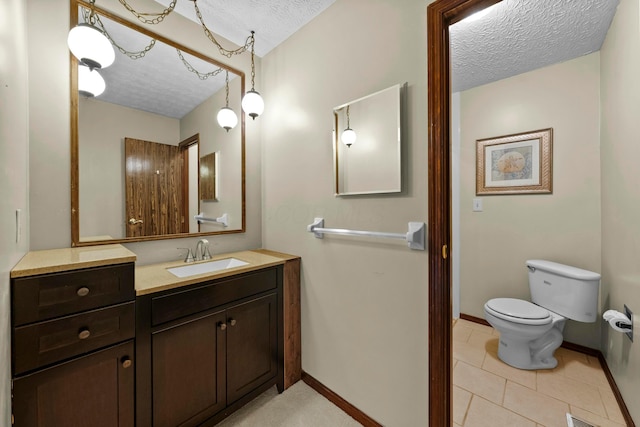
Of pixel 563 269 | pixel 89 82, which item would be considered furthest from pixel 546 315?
pixel 89 82

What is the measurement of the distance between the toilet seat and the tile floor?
398 mm

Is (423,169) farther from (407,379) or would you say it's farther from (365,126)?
(407,379)

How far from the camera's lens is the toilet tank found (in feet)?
6.04

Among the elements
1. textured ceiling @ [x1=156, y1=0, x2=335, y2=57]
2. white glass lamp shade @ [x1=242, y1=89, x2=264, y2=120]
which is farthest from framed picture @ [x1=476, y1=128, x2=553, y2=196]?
white glass lamp shade @ [x1=242, y1=89, x2=264, y2=120]

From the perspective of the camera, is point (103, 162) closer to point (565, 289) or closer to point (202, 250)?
point (202, 250)

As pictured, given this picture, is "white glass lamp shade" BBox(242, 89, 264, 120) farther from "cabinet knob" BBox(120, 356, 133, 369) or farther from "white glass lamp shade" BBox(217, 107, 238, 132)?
"cabinet knob" BBox(120, 356, 133, 369)

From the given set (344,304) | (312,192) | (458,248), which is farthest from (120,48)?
(458,248)

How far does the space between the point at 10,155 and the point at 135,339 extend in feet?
2.71

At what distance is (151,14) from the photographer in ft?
4.95

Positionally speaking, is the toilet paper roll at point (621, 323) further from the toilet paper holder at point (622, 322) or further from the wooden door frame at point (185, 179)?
the wooden door frame at point (185, 179)

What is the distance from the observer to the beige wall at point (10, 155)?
0.76 meters

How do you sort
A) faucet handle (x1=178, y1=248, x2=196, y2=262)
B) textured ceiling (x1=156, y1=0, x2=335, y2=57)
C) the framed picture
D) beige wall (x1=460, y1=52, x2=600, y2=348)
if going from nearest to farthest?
1. textured ceiling (x1=156, y1=0, x2=335, y2=57)
2. faucet handle (x1=178, y1=248, x2=196, y2=262)
3. beige wall (x1=460, y1=52, x2=600, y2=348)
4. the framed picture

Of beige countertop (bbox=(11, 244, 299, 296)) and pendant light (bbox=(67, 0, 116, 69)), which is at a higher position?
pendant light (bbox=(67, 0, 116, 69))

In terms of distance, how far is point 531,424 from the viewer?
55.6 inches
